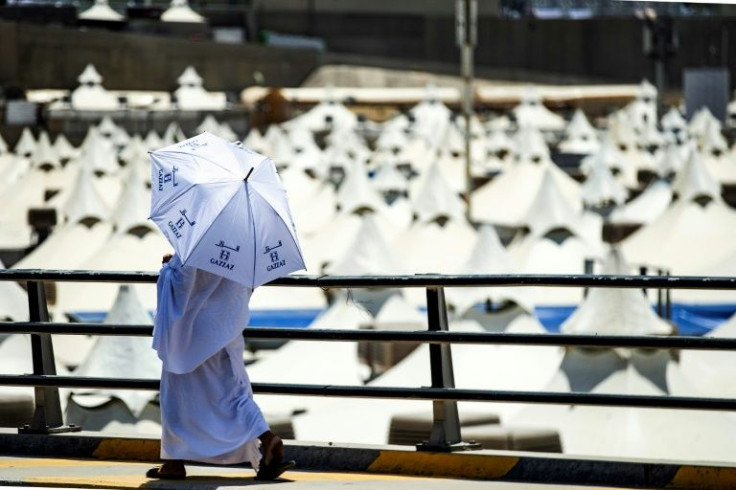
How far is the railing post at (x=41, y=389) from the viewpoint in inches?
324

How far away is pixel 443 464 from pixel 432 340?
52cm

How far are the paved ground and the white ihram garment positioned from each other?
131mm

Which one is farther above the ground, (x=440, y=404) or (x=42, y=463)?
(x=440, y=404)

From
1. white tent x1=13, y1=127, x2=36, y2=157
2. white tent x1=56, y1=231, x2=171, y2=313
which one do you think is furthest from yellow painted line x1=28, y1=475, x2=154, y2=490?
white tent x1=13, y1=127, x2=36, y2=157

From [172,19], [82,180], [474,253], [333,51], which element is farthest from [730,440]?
[333,51]

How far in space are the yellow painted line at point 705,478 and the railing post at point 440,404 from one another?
95 cm

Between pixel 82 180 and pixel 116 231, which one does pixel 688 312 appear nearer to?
pixel 116 231

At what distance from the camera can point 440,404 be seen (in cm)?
771

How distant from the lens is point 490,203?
145 ft

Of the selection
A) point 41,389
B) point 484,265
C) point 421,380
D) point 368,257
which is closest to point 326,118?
point 368,257

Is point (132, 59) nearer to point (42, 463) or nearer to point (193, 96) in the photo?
point (193, 96)

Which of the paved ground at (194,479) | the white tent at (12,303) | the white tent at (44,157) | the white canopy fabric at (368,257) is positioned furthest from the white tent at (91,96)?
the paved ground at (194,479)

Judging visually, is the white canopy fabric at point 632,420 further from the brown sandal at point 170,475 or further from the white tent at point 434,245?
the white tent at point 434,245

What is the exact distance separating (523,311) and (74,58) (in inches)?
1844
